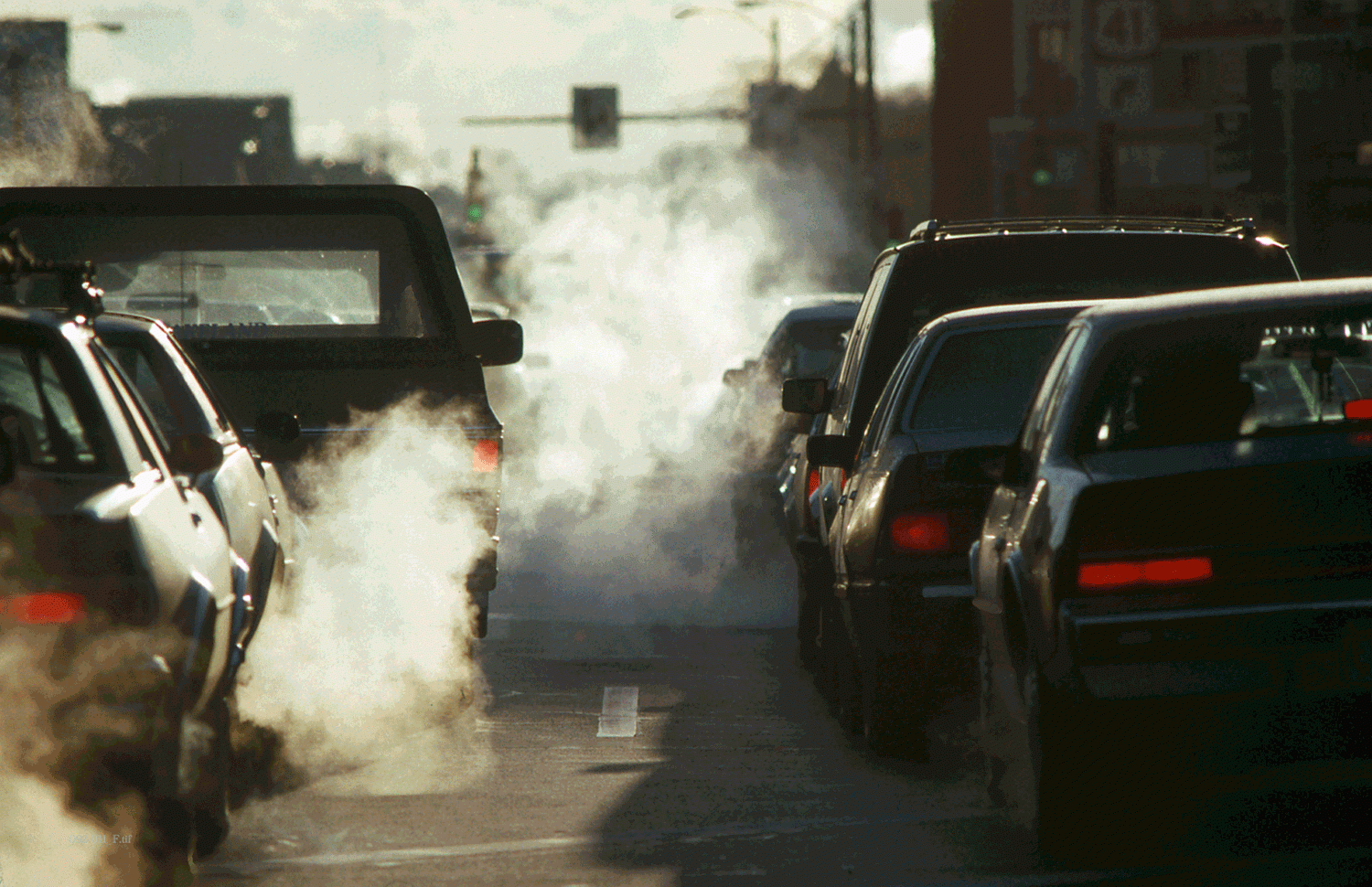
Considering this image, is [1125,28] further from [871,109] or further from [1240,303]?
[1240,303]

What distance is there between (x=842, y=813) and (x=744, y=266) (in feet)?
245

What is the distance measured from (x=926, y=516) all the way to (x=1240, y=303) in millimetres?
1996

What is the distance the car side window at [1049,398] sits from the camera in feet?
21.4

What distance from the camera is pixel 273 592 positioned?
25.9ft

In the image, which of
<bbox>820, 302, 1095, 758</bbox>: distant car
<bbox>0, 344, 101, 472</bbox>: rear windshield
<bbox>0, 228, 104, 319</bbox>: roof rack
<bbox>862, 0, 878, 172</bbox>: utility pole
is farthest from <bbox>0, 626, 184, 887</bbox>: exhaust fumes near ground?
<bbox>862, 0, 878, 172</bbox>: utility pole

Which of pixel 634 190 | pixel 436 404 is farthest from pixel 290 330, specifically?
pixel 634 190

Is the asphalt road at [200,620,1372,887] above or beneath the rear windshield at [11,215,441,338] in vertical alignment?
beneath

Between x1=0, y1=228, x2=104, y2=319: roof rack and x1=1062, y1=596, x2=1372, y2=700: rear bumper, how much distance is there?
9.68 feet

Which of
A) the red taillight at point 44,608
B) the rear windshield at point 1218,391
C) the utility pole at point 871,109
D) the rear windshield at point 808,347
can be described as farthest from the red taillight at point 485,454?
the utility pole at point 871,109

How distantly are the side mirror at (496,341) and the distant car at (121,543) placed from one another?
414cm

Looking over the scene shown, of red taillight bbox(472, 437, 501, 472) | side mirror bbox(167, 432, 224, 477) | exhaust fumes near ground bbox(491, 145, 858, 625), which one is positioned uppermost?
side mirror bbox(167, 432, 224, 477)

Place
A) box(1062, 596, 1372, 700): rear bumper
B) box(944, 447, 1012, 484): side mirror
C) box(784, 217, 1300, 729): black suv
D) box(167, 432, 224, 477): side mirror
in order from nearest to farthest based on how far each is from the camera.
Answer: box(1062, 596, 1372, 700): rear bumper, box(167, 432, 224, 477): side mirror, box(944, 447, 1012, 484): side mirror, box(784, 217, 1300, 729): black suv

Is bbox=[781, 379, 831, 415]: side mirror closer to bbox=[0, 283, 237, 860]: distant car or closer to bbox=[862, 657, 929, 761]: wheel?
bbox=[862, 657, 929, 761]: wheel

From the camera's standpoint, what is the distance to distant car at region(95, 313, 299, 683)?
7.18m
